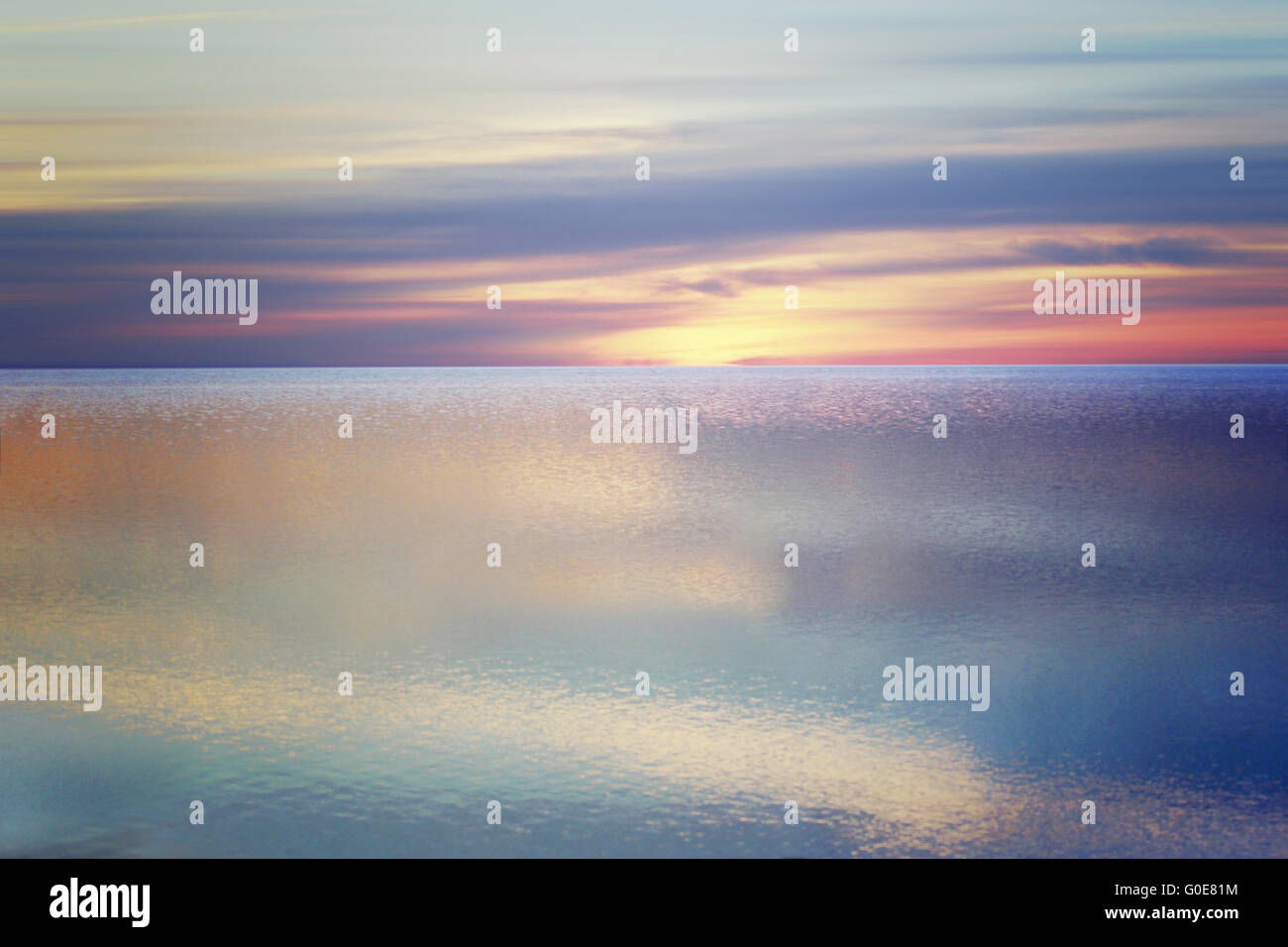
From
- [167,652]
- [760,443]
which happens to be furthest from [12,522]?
[760,443]

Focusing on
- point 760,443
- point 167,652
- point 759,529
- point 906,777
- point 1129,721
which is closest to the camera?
point 906,777

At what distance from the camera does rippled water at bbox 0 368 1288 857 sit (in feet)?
39.3

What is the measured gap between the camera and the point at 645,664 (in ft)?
56.3

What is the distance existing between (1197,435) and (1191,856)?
180 feet

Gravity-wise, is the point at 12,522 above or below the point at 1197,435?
below

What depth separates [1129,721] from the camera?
49.4 ft

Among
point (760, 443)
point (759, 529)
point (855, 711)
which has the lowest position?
point (855, 711)

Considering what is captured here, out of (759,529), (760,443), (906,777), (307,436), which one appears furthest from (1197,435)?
(906,777)

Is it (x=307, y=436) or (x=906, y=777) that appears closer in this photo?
(x=906, y=777)

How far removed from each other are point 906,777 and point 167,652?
12.2 m

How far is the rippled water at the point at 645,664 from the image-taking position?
11969mm
